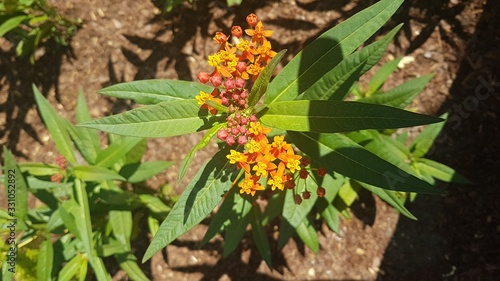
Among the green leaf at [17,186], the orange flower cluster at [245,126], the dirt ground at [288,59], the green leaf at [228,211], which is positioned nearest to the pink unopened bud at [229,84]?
the orange flower cluster at [245,126]

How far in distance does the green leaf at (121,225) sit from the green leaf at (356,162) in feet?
5.03

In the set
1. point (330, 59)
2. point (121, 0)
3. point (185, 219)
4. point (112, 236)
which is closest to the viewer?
point (330, 59)

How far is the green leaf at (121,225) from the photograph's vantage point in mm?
2834

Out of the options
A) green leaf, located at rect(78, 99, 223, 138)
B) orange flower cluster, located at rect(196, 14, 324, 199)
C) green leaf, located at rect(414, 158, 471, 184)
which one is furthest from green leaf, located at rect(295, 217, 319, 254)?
green leaf, located at rect(78, 99, 223, 138)

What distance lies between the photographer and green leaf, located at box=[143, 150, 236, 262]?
1.83 m

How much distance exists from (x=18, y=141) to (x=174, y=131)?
2923mm

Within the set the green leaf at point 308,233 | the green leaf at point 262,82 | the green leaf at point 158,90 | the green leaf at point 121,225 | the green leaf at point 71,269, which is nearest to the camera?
the green leaf at point 262,82

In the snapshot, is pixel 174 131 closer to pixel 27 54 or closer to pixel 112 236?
pixel 112 236

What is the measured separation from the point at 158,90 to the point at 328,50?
34.9 inches

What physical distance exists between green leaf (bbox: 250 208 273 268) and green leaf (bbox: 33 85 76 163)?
1324 mm

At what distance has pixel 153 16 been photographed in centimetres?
382

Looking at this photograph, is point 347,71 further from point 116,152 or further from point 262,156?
point 116,152

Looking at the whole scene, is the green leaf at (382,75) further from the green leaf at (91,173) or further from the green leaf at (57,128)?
the green leaf at (57,128)

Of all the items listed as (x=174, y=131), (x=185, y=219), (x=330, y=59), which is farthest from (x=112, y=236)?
(x=330, y=59)
